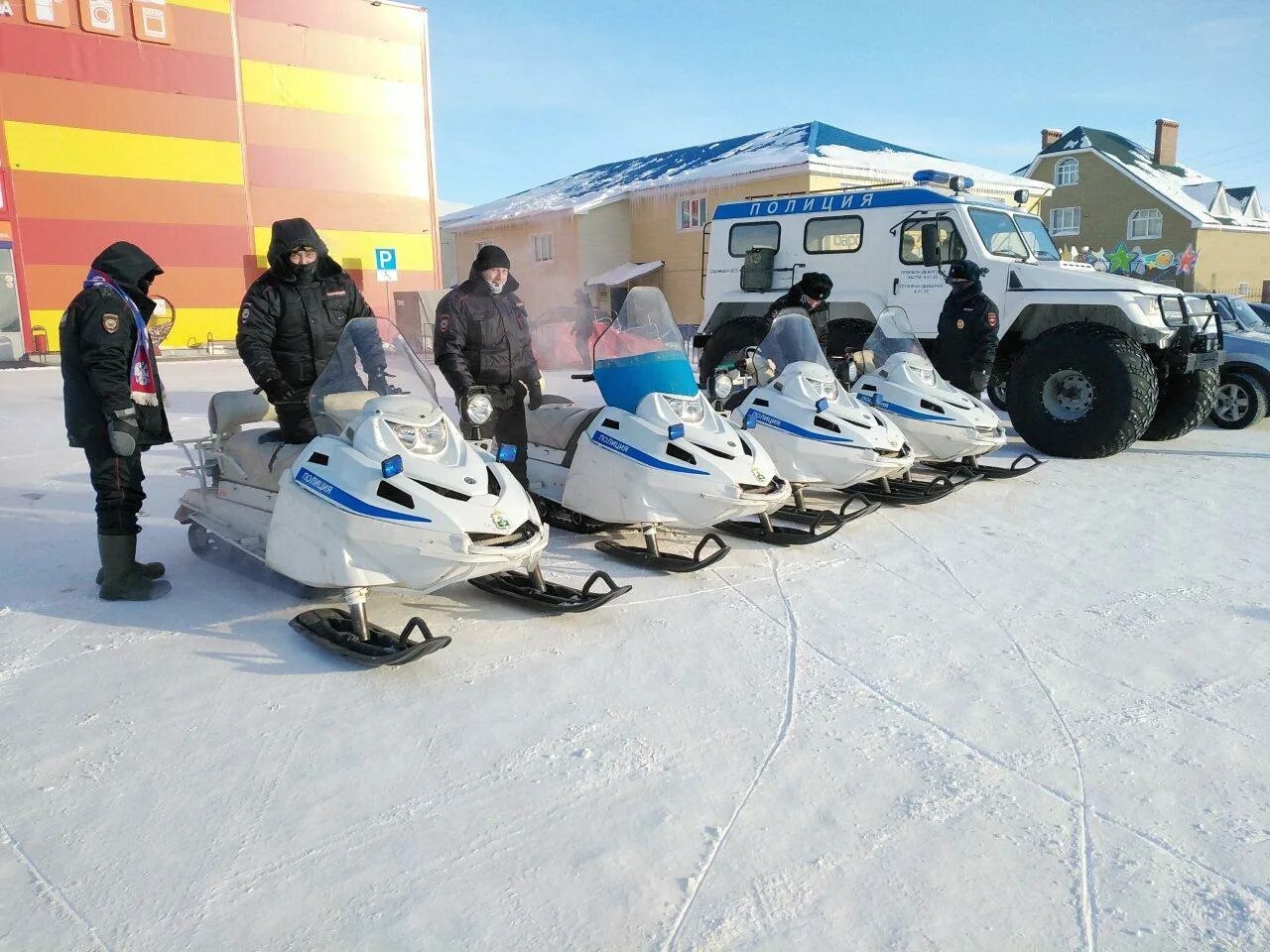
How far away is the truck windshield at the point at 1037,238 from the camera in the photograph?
8203 millimetres

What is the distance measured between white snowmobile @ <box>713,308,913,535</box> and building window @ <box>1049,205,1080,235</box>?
34008mm

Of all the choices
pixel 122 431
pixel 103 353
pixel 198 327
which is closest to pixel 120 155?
pixel 198 327

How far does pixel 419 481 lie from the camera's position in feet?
10.3

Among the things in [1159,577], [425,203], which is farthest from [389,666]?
[425,203]

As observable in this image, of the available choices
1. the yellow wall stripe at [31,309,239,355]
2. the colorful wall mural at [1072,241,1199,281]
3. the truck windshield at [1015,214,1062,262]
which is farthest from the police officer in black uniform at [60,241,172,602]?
the colorful wall mural at [1072,241,1199,281]

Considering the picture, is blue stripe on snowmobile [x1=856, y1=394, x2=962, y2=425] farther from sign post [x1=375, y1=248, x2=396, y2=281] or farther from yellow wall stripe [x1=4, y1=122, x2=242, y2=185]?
yellow wall stripe [x1=4, y1=122, x2=242, y2=185]

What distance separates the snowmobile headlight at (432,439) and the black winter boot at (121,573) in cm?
154

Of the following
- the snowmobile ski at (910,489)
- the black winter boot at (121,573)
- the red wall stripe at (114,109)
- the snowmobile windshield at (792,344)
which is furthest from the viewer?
the red wall stripe at (114,109)

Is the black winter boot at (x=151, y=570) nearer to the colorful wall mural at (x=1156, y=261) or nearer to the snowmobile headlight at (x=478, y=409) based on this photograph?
the snowmobile headlight at (x=478, y=409)

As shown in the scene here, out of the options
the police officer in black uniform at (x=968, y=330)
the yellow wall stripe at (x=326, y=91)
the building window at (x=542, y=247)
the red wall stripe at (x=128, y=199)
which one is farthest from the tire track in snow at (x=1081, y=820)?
the building window at (x=542, y=247)

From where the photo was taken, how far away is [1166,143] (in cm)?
3591

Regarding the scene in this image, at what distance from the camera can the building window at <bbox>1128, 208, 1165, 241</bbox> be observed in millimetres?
31953

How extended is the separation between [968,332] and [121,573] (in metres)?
6.07

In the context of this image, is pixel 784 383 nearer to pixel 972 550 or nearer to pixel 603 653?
pixel 972 550
